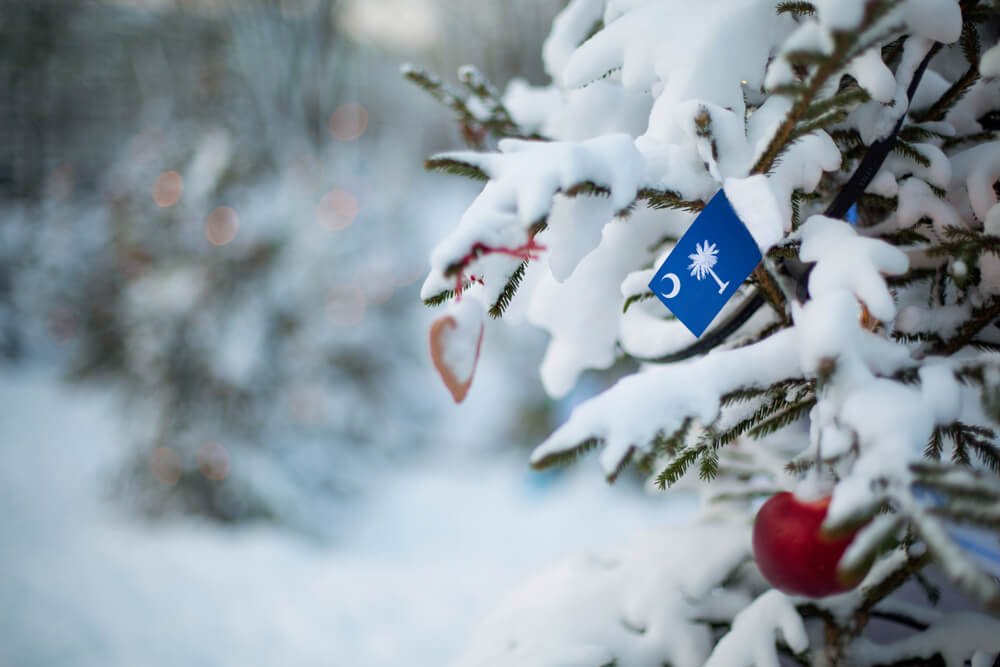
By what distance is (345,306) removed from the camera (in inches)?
151

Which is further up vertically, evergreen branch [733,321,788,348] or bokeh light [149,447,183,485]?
bokeh light [149,447,183,485]

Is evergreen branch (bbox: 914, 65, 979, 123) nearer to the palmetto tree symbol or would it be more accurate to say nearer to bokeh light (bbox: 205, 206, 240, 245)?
the palmetto tree symbol

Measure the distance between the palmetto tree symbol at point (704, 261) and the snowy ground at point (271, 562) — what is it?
2.33 meters

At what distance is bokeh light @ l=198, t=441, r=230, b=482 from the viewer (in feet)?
11.3

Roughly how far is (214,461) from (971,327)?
11.5ft

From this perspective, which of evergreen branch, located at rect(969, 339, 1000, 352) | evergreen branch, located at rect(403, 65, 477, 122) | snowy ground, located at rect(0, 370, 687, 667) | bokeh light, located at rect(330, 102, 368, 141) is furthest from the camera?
bokeh light, located at rect(330, 102, 368, 141)

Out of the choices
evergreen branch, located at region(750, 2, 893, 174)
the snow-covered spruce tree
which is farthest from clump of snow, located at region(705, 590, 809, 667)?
evergreen branch, located at region(750, 2, 893, 174)

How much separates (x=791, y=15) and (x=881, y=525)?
603mm

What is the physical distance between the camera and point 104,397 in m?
4.68

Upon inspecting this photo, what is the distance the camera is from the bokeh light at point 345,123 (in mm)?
5363

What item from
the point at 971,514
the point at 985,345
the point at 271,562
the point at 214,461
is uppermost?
the point at 214,461

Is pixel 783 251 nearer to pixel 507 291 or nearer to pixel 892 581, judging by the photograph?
pixel 507 291

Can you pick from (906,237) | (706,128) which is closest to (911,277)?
(906,237)

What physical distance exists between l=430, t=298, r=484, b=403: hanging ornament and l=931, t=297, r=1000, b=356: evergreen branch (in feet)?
1.77
